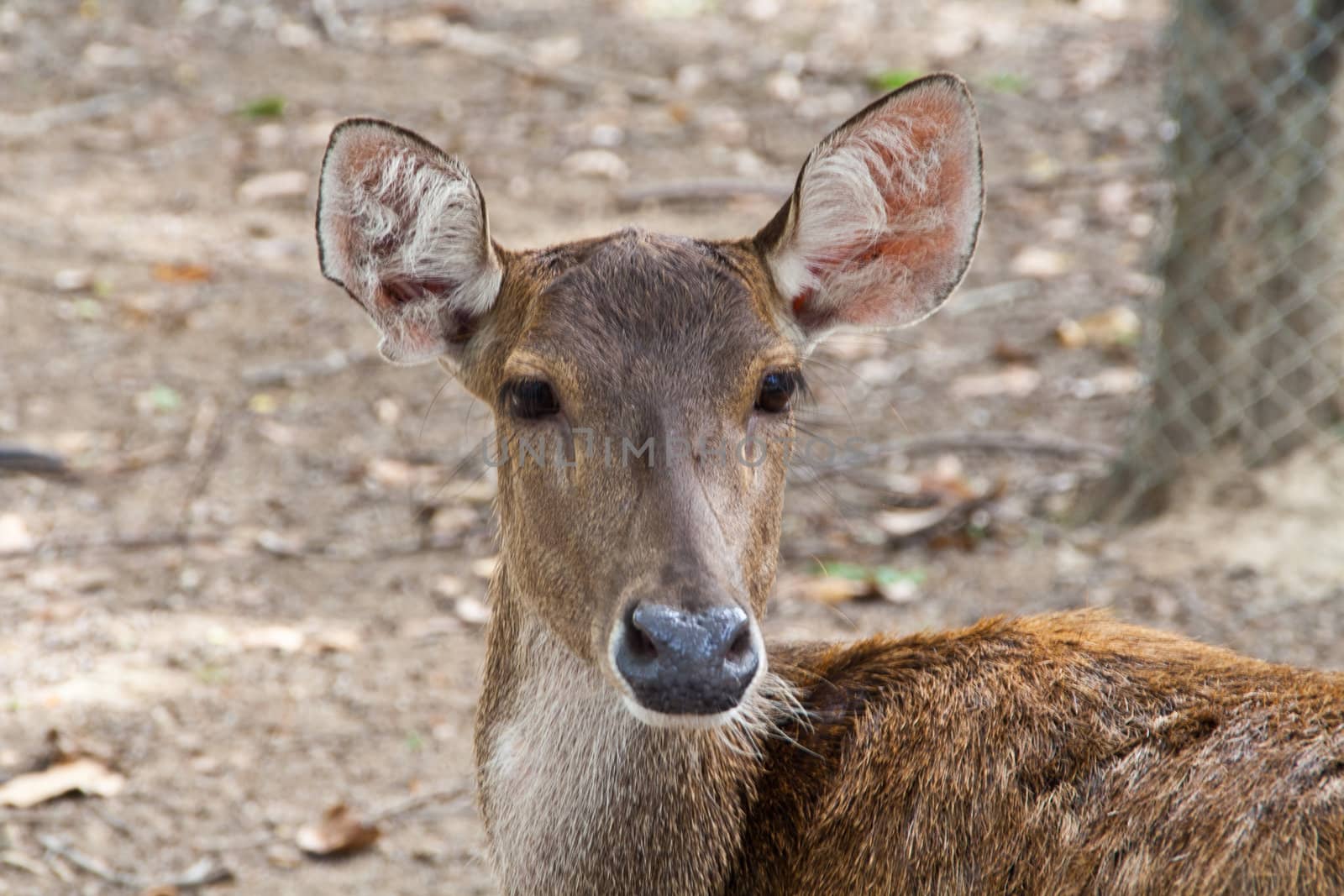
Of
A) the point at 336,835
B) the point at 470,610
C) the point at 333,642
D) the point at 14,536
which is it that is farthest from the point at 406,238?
the point at 14,536

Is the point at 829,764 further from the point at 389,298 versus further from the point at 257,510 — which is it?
the point at 257,510

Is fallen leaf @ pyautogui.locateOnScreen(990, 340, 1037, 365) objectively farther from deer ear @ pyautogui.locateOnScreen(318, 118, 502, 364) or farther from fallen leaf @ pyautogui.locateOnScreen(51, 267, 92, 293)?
fallen leaf @ pyautogui.locateOnScreen(51, 267, 92, 293)

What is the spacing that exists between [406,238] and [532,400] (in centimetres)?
53

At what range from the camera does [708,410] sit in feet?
9.88

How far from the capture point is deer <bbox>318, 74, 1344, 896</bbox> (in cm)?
268

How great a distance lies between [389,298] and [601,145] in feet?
20.3

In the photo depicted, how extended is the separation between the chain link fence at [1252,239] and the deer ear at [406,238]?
3.42 metres

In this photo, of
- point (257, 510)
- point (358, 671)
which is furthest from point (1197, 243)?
point (257, 510)

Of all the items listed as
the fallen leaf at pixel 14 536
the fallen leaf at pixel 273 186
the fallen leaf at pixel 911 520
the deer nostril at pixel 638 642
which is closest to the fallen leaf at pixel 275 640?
the fallen leaf at pixel 14 536

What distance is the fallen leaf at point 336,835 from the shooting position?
14.1 feet

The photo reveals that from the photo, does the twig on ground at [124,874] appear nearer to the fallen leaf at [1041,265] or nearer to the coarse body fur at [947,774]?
the coarse body fur at [947,774]

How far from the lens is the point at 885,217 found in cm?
339

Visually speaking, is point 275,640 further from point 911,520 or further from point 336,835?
point 911,520

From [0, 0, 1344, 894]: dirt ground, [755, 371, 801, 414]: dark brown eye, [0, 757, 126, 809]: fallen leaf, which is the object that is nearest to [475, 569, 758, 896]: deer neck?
[755, 371, 801, 414]: dark brown eye
